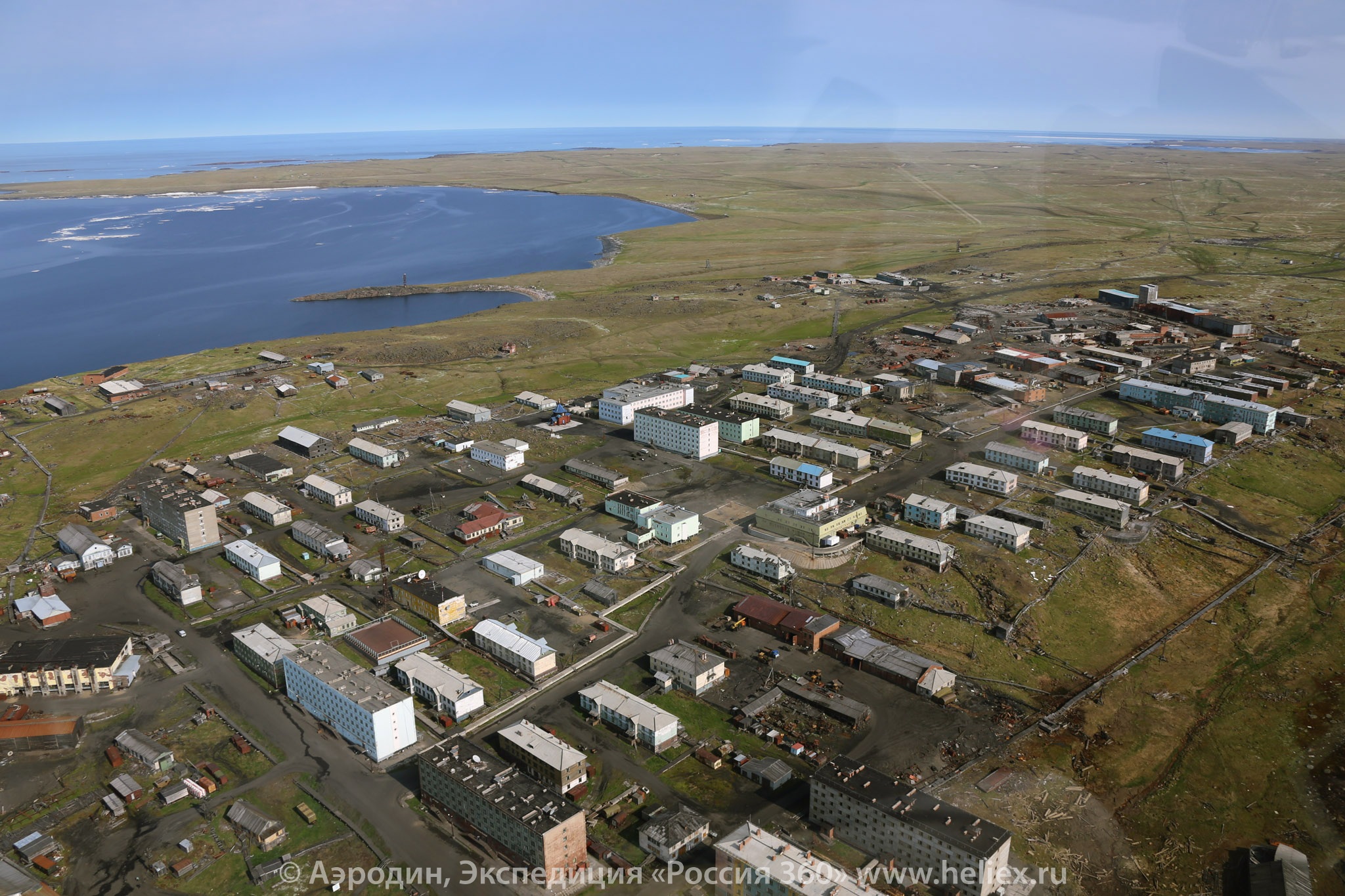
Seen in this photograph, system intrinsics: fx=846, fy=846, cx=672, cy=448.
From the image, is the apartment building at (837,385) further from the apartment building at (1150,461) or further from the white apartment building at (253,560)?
the white apartment building at (253,560)

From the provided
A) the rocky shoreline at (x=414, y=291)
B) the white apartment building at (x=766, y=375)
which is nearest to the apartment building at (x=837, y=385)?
the white apartment building at (x=766, y=375)

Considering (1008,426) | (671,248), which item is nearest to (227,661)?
(1008,426)

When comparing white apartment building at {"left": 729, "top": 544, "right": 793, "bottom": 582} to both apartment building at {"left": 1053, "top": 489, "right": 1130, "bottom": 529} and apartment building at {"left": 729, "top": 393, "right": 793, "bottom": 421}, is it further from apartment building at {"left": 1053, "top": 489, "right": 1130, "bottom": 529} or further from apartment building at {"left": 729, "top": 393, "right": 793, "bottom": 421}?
apartment building at {"left": 729, "top": 393, "right": 793, "bottom": 421}

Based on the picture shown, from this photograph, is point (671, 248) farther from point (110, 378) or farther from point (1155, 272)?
point (110, 378)

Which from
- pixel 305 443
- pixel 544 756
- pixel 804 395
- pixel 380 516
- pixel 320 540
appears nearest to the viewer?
pixel 544 756

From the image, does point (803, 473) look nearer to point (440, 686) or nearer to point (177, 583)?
point (440, 686)

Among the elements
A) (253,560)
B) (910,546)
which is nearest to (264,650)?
(253,560)

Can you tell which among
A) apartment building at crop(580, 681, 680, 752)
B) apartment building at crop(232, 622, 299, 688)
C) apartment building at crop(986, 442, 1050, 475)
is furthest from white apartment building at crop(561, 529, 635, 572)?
apartment building at crop(986, 442, 1050, 475)

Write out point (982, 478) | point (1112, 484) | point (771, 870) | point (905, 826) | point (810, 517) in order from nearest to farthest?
1. point (771, 870)
2. point (905, 826)
3. point (810, 517)
4. point (1112, 484)
5. point (982, 478)
